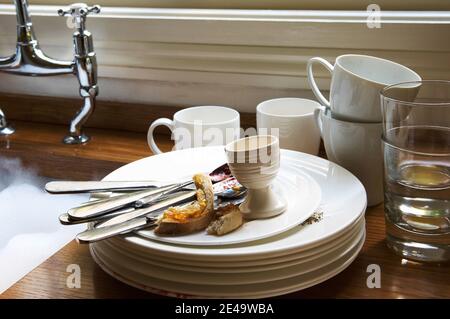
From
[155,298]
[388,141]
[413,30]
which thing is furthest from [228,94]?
[155,298]

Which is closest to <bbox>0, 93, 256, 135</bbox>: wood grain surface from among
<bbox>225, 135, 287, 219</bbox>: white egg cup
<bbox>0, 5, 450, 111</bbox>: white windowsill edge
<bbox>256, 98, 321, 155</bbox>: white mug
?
<bbox>0, 5, 450, 111</bbox>: white windowsill edge

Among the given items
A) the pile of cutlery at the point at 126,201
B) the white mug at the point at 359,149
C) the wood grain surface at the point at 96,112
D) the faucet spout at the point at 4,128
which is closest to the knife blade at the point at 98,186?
the pile of cutlery at the point at 126,201

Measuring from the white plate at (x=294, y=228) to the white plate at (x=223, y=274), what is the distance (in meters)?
0.02

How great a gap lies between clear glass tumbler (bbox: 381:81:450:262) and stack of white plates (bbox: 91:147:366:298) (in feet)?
0.14

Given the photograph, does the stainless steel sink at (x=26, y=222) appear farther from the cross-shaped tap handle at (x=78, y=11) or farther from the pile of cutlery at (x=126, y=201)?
the cross-shaped tap handle at (x=78, y=11)

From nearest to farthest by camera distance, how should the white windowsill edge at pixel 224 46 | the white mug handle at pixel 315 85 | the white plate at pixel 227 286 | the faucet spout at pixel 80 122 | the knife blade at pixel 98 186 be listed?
the white plate at pixel 227 286
the knife blade at pixel 98 186
the white mug handle at pixel 315 85
the white windowsill edge at pixel 224 46
the faucet spout at pixel 80 122

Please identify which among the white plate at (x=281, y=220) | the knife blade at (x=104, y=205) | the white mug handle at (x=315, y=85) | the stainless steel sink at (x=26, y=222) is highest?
the white mug handle at (x=315, y=85)

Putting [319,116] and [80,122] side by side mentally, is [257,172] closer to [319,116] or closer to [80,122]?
[319,116]

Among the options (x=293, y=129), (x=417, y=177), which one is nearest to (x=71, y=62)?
(x=293, y=129)

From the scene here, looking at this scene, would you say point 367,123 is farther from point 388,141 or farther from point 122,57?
point 122,57

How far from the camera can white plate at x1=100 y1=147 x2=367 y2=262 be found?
1.76 feet

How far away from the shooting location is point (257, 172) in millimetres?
612

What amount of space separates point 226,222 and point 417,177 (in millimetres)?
212

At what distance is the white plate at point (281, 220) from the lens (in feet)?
1.84
